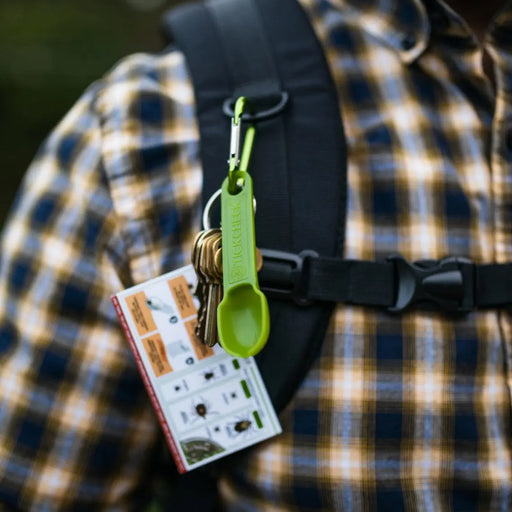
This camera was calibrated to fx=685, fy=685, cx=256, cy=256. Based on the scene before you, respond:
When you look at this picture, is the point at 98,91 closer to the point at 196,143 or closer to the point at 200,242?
the point at 196,143

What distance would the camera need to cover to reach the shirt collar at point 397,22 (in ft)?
2.98

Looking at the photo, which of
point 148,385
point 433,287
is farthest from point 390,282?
point 148,385

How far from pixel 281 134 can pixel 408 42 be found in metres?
0.24

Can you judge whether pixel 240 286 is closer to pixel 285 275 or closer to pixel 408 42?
pixel 285 275

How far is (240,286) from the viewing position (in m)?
0.69

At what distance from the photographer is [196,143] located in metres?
0.85

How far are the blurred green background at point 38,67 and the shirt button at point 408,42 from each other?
111 inches

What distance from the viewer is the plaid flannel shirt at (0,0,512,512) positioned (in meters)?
0.80

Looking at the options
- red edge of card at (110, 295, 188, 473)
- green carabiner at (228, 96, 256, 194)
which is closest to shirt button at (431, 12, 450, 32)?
green carabiner at (228, 96, 256, 194)

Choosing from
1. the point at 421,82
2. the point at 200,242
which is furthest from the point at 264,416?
the point at 421,82

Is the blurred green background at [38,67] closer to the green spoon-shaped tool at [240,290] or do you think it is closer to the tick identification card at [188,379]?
the tick identification card at [188,379]

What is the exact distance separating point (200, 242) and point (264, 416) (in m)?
0.22

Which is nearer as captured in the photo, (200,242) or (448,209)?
(200,242)

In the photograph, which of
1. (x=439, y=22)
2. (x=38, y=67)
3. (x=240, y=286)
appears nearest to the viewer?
(x=240, y=286)
